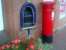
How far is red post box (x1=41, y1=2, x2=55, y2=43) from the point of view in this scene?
493 cm

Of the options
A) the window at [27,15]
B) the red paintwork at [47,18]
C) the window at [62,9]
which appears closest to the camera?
the window at [27,15]

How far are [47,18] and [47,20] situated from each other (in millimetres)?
54

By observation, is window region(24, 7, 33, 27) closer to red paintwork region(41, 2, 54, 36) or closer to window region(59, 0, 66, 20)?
red paintwork region(41, 2, 54, 36)

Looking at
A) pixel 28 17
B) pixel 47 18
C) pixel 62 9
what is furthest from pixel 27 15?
pixel 62 9

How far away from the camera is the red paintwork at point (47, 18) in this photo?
493 cm

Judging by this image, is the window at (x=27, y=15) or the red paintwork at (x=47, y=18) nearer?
the window at (x=27, y=15)

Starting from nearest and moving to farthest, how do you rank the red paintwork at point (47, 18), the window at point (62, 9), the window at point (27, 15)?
the window at point (27, 15), the red paintwork at point (47, 18), the window at point (62, 9)

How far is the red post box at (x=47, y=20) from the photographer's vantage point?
4933 millimetres

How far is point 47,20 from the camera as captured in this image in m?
5.04

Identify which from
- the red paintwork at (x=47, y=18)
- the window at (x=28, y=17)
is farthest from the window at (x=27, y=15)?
the red paintwork at (x=47, y=18)

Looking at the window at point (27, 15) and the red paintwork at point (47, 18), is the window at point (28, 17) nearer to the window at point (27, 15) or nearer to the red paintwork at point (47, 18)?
the window at point (27, 15)

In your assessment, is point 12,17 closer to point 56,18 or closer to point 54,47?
point 54,47

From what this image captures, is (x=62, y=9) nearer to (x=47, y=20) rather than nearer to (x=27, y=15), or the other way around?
(x=47, y=20)

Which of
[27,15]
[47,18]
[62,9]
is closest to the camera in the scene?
[27,15]
